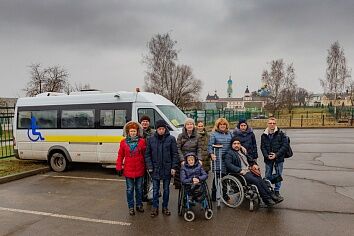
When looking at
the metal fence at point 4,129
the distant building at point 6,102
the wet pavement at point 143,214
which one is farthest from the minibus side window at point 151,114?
the distant building at point 6,102

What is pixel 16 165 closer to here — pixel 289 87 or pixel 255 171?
pixel 255 171

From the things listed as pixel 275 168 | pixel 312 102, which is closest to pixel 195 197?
pixel 275 168

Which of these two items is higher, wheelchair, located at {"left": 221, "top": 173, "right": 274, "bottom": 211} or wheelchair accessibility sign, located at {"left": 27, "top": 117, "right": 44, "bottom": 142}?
wheelchair accessibility sign, located at {"left": 27, "top": 117, "right": 44, "bottom": 142}

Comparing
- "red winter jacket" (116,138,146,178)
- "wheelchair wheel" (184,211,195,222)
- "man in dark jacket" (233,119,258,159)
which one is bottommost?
"wheelchair wheel" (184,211,195,222)

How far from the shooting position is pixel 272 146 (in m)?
5.96

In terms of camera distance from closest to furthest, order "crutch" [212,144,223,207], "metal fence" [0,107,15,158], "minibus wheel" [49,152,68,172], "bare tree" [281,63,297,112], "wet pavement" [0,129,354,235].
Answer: "wet pavement" [0,129,354,235] → "crutch" [212,144,223,207] → "minibus wheel" [49,152,68,172] → "metal fence" [0,107,15,158] → "bare tree" [281,63,297,112]

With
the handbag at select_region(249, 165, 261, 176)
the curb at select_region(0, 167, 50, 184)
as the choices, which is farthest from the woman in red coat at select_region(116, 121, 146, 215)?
the curb at select_region(0, 167, 50, 184)

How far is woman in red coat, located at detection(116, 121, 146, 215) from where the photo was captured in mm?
5344

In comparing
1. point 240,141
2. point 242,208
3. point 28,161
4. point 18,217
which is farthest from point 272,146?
point 28,161

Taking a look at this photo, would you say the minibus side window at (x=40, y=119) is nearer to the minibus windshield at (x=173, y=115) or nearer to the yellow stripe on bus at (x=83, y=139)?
the yellow stripe on bus at (x=83, y=139)

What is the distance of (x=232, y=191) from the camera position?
18.8 ft

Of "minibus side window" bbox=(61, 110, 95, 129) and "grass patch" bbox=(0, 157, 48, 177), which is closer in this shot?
"grass patch" bbox=(0, 157, 48, 177)

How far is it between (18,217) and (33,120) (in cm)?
471

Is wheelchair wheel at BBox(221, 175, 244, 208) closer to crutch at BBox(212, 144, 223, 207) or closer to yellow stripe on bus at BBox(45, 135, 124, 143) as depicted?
crutch at BBox(212, 144, 223, 207)
